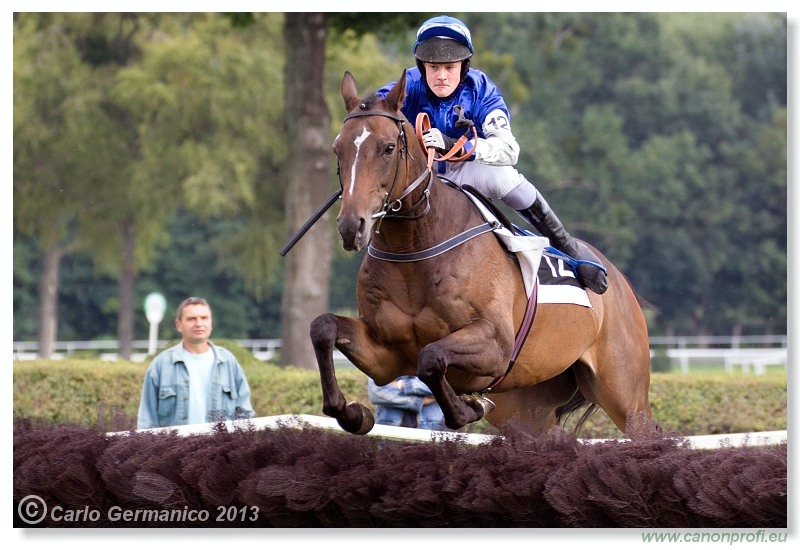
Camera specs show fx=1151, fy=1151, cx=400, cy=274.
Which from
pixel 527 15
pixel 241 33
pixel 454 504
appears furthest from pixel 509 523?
pixel 527 15

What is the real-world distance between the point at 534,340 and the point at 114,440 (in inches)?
93.4

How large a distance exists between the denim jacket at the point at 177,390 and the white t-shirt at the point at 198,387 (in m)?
0.03

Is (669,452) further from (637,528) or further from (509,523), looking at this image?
(509,523)

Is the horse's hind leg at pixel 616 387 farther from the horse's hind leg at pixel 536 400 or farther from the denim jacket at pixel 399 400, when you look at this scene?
the denim jacket at pixel 399 400

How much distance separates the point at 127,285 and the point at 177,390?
54.9ft

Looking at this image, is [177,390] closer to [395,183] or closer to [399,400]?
[399,400]

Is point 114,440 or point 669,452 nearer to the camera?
point 669,452

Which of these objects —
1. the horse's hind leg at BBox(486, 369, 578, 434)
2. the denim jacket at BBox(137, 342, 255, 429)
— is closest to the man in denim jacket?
the denim jacket at BBox(137, 342, 255, 429)

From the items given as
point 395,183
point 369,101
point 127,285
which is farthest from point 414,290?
point 127,285

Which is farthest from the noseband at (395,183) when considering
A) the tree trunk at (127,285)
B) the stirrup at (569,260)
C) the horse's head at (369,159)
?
the tree trunk at (127,285)

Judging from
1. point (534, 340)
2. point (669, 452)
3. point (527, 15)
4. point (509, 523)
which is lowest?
point (509, 523)

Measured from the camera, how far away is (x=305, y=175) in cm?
1375

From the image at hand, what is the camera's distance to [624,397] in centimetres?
704

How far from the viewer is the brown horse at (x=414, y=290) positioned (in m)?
5.30
